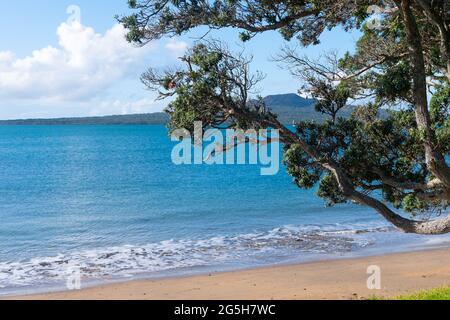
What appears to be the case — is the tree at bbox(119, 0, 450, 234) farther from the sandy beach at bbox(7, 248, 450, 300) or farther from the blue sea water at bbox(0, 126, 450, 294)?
the blue sea water at bbox(0, 126, 450, 294)

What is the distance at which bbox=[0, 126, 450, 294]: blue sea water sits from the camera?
1894 centimetres

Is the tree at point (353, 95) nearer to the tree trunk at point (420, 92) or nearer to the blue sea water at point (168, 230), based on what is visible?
the tree trunk at point (420, 92)

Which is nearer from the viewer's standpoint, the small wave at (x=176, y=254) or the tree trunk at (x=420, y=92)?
the tree trunk at (x=420, y=92)

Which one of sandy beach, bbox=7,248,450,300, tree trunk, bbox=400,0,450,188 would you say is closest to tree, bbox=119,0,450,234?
tree trunk, bbox=400,0,450,188

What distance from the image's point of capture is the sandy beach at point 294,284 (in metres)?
14.7

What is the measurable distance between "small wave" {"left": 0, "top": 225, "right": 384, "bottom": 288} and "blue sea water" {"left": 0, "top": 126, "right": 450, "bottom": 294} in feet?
0.11

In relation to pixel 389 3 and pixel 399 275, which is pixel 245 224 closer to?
pixel 399 275

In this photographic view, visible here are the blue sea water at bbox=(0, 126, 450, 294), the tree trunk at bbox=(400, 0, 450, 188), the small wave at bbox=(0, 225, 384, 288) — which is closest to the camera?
the tree trunk at bbox=(400, 0, 450, 188)

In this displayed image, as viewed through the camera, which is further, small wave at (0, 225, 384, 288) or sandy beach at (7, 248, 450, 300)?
small wave at (0, 225, 384, 288)

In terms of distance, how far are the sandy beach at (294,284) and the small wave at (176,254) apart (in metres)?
1.74

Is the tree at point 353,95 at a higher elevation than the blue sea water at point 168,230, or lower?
higher

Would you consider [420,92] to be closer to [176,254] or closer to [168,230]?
[176,254]

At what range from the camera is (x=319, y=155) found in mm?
10461

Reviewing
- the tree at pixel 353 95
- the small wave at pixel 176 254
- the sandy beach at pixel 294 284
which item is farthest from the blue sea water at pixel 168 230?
the tree at pixel 353 95
